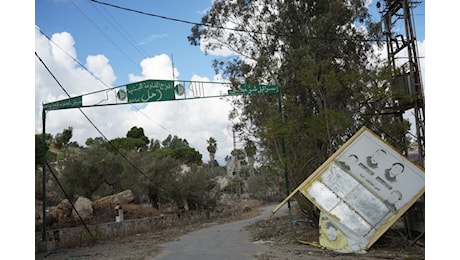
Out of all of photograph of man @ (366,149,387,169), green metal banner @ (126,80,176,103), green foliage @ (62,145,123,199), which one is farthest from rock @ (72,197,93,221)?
photograph of man @ (366,149,387,169)

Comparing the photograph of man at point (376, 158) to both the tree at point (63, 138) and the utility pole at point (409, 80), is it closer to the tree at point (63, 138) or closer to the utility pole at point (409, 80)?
the utility pole at point (409, 80)

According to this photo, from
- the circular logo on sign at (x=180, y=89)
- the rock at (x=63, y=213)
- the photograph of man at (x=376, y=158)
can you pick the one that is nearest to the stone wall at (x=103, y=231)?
the rock at (x=63, y=213)

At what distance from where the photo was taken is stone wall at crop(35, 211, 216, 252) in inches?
363

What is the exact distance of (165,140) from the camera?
104ft

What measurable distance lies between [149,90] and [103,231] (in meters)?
5.06

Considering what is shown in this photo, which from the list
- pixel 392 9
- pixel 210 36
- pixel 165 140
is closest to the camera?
pixel 392 9

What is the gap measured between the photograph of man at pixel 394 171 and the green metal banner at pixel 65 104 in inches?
243

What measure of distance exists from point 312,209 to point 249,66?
3.99m

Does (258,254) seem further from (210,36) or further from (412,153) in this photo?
(210,36)

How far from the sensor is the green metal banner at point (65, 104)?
8625 mm

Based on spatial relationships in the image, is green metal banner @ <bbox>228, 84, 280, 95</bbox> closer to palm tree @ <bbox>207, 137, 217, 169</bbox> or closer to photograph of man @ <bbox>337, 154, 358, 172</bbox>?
photograph of man @ <bbox>337, 154, 358, 172</bbox>

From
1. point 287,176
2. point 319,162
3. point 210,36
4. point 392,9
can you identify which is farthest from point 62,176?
point 392,9

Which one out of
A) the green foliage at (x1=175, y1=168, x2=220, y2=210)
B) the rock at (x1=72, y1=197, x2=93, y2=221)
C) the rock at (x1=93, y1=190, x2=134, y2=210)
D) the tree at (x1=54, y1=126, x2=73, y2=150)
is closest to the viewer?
the rock at (x1=72, y1=197, x2=93, y2=221)

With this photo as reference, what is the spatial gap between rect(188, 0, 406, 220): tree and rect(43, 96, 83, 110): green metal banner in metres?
4.10
